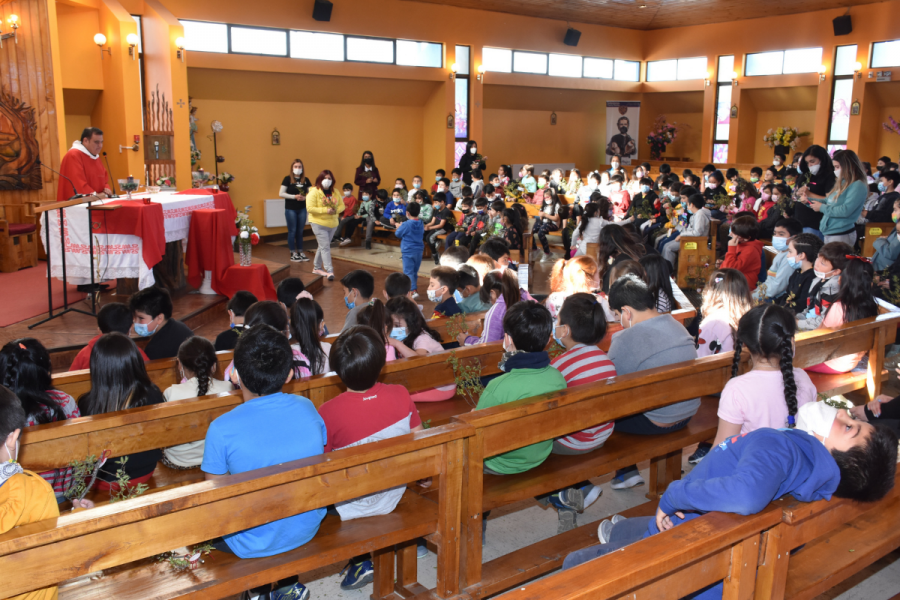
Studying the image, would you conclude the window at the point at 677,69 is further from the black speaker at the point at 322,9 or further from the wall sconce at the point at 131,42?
the wall sconce at the point at 131,42

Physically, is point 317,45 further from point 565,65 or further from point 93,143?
point 93,143

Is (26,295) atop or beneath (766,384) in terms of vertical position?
beneath

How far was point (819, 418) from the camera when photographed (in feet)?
6.56

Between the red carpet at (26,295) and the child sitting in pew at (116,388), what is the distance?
330cm

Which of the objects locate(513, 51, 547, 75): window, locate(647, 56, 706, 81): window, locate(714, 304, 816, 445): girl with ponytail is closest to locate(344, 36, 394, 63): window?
locate(513, 51, 547, 75): window

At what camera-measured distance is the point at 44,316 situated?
5832 mm

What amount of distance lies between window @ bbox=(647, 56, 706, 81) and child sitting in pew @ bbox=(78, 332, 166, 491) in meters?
16.1

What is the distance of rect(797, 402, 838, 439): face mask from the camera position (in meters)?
2.00

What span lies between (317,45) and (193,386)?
10.4 metres

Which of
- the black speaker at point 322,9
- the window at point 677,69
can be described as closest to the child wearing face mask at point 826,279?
the black speaker at point 322,9

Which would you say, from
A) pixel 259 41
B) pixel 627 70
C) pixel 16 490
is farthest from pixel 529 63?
pixel 16 490

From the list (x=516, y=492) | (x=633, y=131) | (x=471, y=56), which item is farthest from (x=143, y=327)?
(x=633, y=131)

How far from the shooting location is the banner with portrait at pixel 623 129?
54.7ft

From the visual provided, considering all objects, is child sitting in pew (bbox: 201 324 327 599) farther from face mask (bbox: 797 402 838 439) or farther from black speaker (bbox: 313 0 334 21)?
black speaker (bbox: 313 0 334 21)
